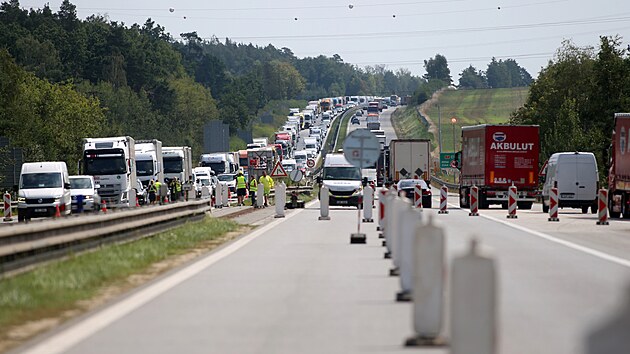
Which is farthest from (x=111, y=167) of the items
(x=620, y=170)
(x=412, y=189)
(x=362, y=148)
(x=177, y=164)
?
(x=362, y=148)

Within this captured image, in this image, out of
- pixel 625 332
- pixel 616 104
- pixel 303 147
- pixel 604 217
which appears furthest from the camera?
pixel 303 147

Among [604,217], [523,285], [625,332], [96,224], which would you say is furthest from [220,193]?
[625,332]

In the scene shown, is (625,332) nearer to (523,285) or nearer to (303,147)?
(523,285)

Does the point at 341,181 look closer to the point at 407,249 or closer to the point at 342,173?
the point at 342,173

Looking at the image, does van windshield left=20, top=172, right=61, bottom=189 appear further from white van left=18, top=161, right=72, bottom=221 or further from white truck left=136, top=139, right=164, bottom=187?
white truck left=136, top=139, right=164, bottom=187

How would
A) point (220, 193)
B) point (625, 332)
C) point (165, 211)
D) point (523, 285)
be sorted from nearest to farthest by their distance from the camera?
point (625, 332) < point (523, 285) < point (165, 211) < point (220, 193)

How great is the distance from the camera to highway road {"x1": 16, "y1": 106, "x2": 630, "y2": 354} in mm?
11289

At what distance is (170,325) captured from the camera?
12711 mm

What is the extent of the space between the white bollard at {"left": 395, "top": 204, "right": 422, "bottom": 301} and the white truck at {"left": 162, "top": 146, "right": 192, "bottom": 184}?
5174 cm

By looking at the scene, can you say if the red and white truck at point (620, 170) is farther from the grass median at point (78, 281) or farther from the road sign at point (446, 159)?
the road sign at point (446, 159)

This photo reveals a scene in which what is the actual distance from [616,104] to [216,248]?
62.0m

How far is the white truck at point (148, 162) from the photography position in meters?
60.5

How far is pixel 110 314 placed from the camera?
13.8 meters

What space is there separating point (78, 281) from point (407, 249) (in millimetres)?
4747
